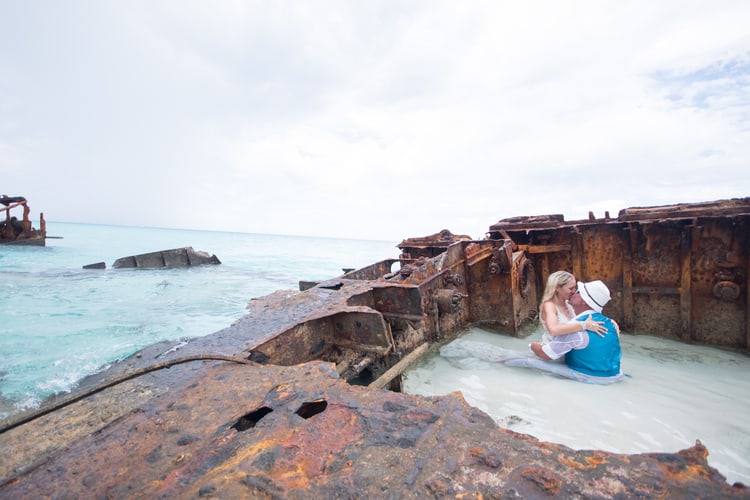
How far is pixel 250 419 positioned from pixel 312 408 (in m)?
0.34

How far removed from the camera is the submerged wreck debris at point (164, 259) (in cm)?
2036

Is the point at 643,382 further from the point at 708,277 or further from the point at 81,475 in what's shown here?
the point at 81,475

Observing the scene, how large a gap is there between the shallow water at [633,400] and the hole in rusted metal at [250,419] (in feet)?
7.27

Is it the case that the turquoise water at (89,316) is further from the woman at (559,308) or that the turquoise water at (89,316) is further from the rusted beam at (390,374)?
the woman at (559,308)

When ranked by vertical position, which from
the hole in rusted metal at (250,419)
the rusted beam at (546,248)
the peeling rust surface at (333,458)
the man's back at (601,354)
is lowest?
the man's back at (601,354)

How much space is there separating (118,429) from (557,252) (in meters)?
6.22

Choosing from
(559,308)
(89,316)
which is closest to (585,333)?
(559,308)

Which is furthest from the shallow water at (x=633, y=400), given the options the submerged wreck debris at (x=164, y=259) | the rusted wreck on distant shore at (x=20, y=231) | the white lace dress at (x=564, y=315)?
the rusted wreck on distant shore at (x=20, y=231)

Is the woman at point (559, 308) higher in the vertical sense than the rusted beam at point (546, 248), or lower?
lower

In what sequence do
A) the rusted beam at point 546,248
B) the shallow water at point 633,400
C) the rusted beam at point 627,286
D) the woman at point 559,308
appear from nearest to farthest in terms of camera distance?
the shallow water at point 633,400 < the woman at point 559,308 < the rusted beam at point 627,286 < the rusted beam at point 546,248

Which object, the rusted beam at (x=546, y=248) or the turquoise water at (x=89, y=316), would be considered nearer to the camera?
the turquoise water at (x=89, y=316)

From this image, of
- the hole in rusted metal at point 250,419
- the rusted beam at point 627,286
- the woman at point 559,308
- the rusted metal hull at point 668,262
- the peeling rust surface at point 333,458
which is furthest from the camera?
the rusted beam at point 627,286

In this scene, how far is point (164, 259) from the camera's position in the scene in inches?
829

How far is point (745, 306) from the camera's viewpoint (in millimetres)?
4582
